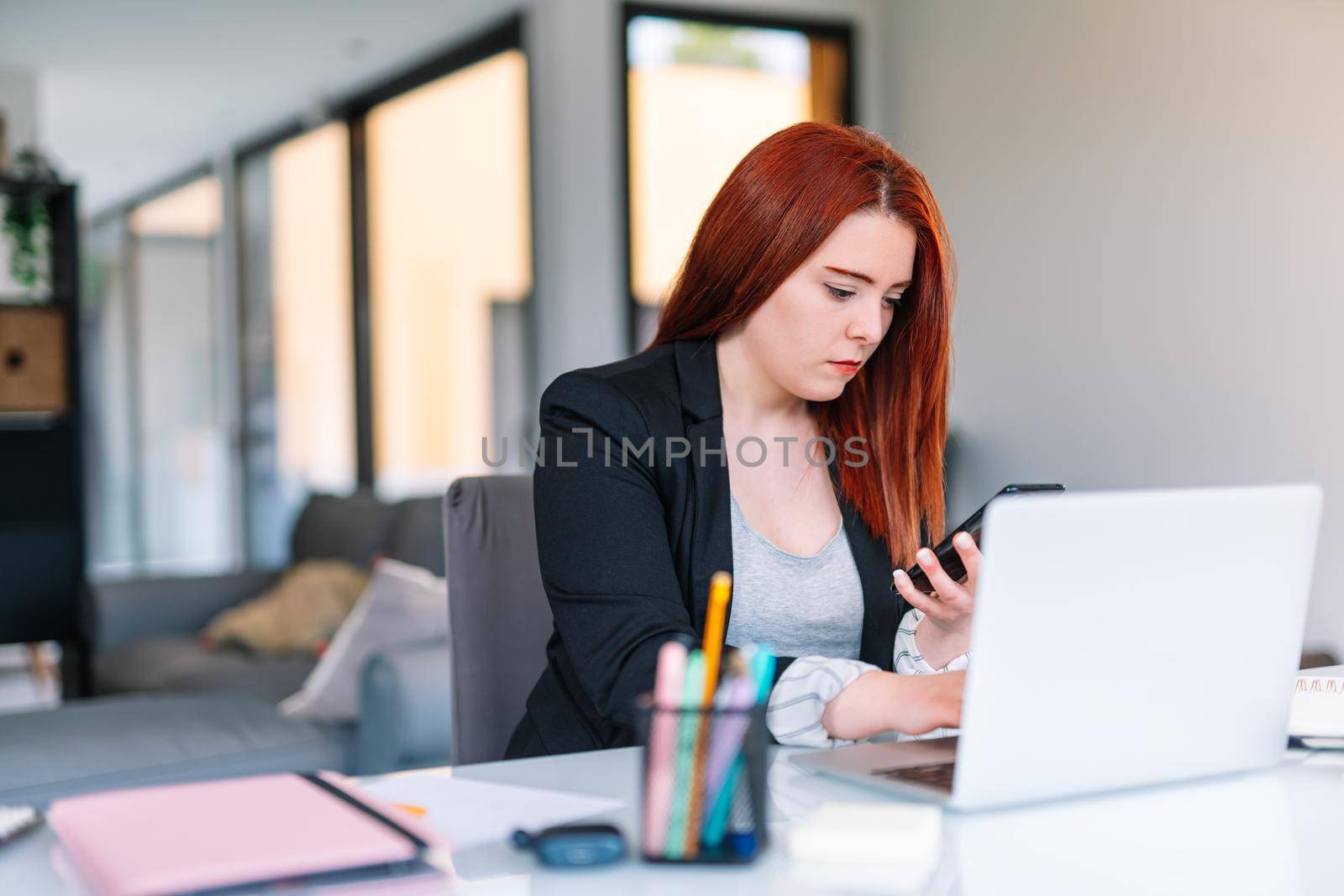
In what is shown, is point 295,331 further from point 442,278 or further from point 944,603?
point 944,603

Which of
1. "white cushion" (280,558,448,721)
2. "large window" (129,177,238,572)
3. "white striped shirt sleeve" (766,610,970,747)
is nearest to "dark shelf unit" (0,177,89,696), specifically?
"white cushion" (280,558,448,721)

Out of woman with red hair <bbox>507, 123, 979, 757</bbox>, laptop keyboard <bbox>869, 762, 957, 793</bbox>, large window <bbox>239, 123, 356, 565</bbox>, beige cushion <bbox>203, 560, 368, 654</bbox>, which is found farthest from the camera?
large window <bbox>239, 123, 356, 565</bbox>

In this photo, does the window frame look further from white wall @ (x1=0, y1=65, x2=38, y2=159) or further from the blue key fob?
the blue key fob

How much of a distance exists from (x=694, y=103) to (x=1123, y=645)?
352 cm

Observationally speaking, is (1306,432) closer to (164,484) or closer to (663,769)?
(663,769)

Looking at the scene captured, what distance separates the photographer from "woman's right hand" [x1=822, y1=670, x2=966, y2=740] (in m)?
1.03

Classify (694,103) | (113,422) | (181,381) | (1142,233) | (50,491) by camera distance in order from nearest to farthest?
(1142,233)
(694,103)
(50,491)
(181,381)
(113,422)

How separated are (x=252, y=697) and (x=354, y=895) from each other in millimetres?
2519

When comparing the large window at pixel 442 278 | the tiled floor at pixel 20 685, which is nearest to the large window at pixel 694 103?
the large window at pixel 442 278

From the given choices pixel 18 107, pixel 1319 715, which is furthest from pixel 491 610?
pixel 18 107

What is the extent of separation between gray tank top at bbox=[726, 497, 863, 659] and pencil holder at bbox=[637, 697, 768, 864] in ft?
2.04

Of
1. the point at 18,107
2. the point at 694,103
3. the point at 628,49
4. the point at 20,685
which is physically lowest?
the point at 20,685

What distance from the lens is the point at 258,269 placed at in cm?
657

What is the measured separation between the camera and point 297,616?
3805 mm
